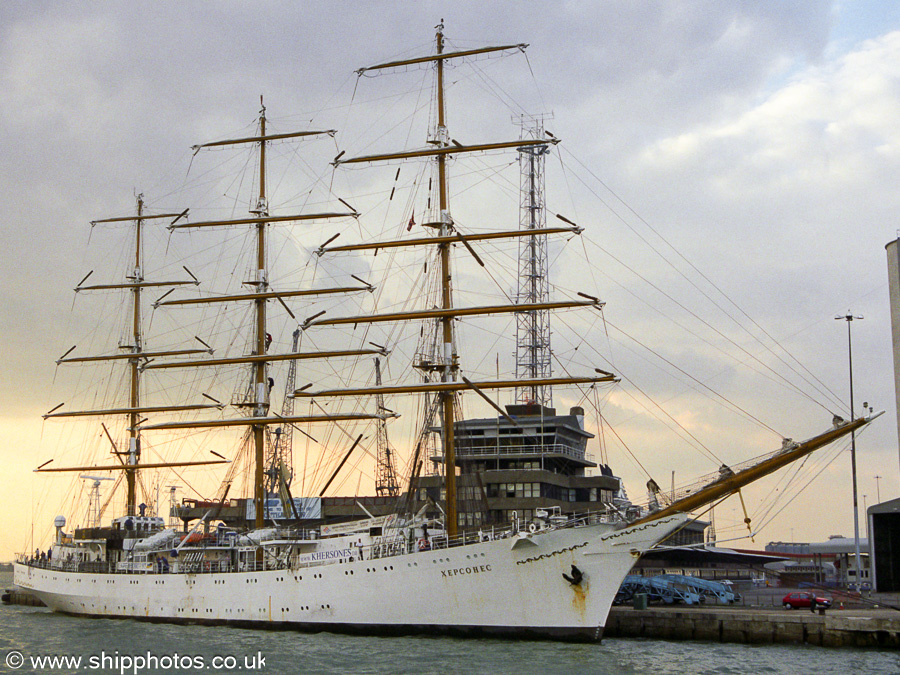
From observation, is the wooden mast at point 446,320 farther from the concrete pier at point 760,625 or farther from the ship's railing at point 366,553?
the concrete pier at point 760,625

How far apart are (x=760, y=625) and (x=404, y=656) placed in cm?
1530

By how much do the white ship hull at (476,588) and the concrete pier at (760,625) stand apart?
514 centimetres

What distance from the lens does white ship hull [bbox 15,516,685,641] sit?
3803 cm

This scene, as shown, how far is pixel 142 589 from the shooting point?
52.3 meters

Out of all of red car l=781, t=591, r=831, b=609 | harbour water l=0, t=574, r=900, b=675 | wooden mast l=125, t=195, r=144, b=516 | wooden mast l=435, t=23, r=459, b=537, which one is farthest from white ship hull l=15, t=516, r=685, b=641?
wooden mast l=125, t=195, r=144, b=516

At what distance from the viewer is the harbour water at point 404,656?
3241cm

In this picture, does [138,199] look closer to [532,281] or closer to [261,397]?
[261,397]

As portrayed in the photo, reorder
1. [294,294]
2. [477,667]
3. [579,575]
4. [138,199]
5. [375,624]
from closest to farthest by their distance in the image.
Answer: [477,667] → [579,575] → [375,624] → [294,294] → [138,199]

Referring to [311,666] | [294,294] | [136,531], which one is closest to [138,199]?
[294,294]

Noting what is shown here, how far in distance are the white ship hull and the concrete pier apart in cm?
514

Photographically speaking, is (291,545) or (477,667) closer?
(477,667)

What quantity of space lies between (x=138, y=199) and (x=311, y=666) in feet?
152

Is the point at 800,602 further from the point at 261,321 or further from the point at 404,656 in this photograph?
the point at 261,321

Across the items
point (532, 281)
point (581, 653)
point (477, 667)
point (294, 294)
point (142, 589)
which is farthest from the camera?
point (532, 281)
